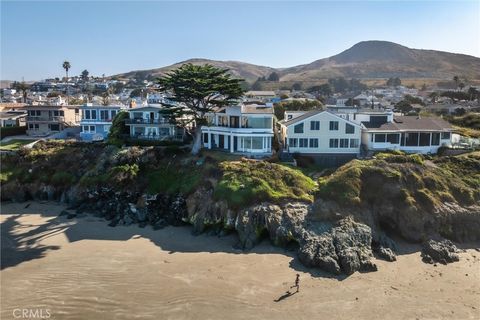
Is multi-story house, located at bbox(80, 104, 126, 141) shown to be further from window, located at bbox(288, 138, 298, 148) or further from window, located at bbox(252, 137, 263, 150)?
window, located at bbox(288, 138, 298, 148)

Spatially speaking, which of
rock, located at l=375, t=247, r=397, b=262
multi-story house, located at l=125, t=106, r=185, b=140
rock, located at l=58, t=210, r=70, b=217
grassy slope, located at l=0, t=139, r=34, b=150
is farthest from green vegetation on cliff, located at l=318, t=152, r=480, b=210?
grassy slope, located at l=0, t=139, r=34, b=150

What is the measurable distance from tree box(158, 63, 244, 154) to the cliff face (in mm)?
4342

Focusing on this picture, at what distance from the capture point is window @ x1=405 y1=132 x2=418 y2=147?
44156 mm

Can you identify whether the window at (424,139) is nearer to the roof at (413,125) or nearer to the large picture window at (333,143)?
the roof at (413,125)

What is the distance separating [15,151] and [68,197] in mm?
11915

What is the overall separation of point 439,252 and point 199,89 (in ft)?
83.9

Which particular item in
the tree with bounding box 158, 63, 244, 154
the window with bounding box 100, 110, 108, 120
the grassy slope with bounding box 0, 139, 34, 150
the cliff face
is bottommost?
the cliff face

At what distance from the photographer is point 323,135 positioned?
42844 mm

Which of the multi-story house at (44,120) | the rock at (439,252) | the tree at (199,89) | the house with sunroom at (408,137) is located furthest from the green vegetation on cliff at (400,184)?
the multi-story house at (44,120)

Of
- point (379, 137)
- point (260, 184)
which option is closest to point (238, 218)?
point (260, 184)

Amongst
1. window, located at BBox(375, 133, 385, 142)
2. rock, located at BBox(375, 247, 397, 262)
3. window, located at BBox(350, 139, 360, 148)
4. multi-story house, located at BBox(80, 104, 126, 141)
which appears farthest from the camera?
multi-story house, located at BBox(80, 104, 126, 141)

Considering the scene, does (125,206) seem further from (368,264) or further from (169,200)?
(368,264)

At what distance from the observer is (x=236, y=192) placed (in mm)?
31766

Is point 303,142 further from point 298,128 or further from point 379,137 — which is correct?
point 379,137
